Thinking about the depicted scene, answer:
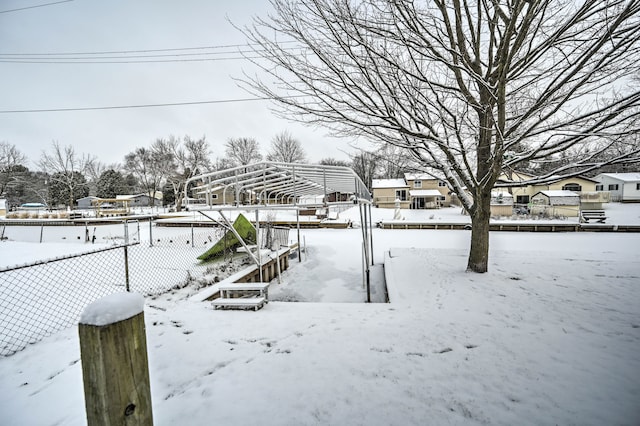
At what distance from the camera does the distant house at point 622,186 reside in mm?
33875

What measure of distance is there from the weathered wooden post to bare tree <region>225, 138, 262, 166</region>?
4729cm

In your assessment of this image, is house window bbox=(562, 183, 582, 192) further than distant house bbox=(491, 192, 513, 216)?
Yes

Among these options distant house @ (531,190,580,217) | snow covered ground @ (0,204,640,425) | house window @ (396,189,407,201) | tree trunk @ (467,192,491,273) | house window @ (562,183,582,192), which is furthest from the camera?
house window @ (396,189,407,201)

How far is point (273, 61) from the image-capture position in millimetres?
5125

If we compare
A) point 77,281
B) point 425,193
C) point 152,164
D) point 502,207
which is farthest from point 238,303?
point 152,164

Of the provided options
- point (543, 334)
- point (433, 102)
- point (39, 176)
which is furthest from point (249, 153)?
point (543, 334)

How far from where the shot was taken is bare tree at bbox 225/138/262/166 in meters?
46.3

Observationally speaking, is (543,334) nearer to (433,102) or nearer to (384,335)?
(384,335)

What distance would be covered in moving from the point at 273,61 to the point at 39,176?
69.7 meters

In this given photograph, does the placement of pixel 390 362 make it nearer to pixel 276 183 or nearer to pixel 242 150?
pixel 276 183

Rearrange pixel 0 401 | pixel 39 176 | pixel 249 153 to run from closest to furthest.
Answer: pixel 0 401, pixel 249 153, pixel 39 176

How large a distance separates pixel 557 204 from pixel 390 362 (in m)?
→ 29.3

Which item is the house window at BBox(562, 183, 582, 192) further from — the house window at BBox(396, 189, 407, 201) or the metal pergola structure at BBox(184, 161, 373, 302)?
the metal pergola structure at BBox(184, 161, 373, 302)

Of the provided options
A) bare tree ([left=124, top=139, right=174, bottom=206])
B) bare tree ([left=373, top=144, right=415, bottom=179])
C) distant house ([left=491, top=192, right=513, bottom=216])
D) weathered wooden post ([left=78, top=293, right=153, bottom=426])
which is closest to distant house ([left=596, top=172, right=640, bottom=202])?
distant house ([left=491, top=192, right=513, bottom=216])
